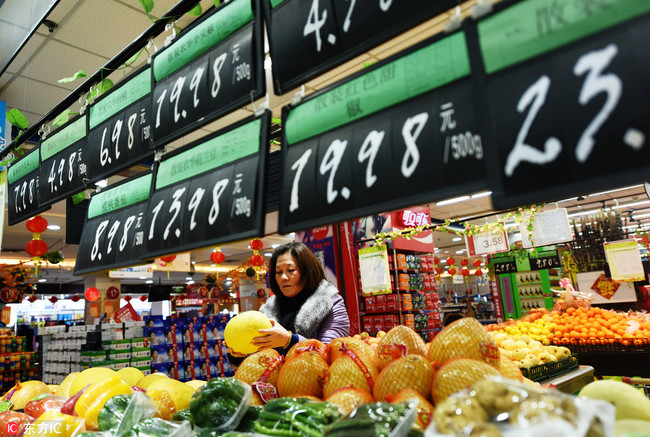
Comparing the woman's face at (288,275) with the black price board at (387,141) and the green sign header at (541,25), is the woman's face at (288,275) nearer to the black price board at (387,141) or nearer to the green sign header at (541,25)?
the black price board at (387,141)

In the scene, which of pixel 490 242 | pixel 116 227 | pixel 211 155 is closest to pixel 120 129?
pixel 116 227

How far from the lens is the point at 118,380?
1561 mm

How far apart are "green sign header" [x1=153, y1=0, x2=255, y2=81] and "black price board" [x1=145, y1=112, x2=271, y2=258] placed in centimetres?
38

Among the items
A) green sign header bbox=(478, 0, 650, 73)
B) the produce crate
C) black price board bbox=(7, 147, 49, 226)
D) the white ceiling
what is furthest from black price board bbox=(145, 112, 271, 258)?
the produce crate

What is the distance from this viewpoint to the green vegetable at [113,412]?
51.0 inches

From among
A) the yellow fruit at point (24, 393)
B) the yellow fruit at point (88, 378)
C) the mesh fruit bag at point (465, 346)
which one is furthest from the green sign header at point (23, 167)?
the mesh fruit bag at point (465, 346)

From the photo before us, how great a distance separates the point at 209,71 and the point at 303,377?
1.21 meters

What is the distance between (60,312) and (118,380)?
96.2 ft

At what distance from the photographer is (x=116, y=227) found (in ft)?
6.88

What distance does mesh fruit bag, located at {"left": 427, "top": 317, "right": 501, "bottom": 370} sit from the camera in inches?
48.5

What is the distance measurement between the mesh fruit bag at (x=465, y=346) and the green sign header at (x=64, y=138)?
2.29 metres

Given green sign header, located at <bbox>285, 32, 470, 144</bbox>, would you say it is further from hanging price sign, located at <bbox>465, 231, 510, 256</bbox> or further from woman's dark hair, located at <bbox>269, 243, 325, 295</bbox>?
hanging price sign, located at <bbox>465, 231, 510, 256</bbox>

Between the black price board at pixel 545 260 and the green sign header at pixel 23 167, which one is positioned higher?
the green sign header at pixel 23 167

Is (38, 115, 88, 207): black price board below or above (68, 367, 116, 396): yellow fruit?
above
